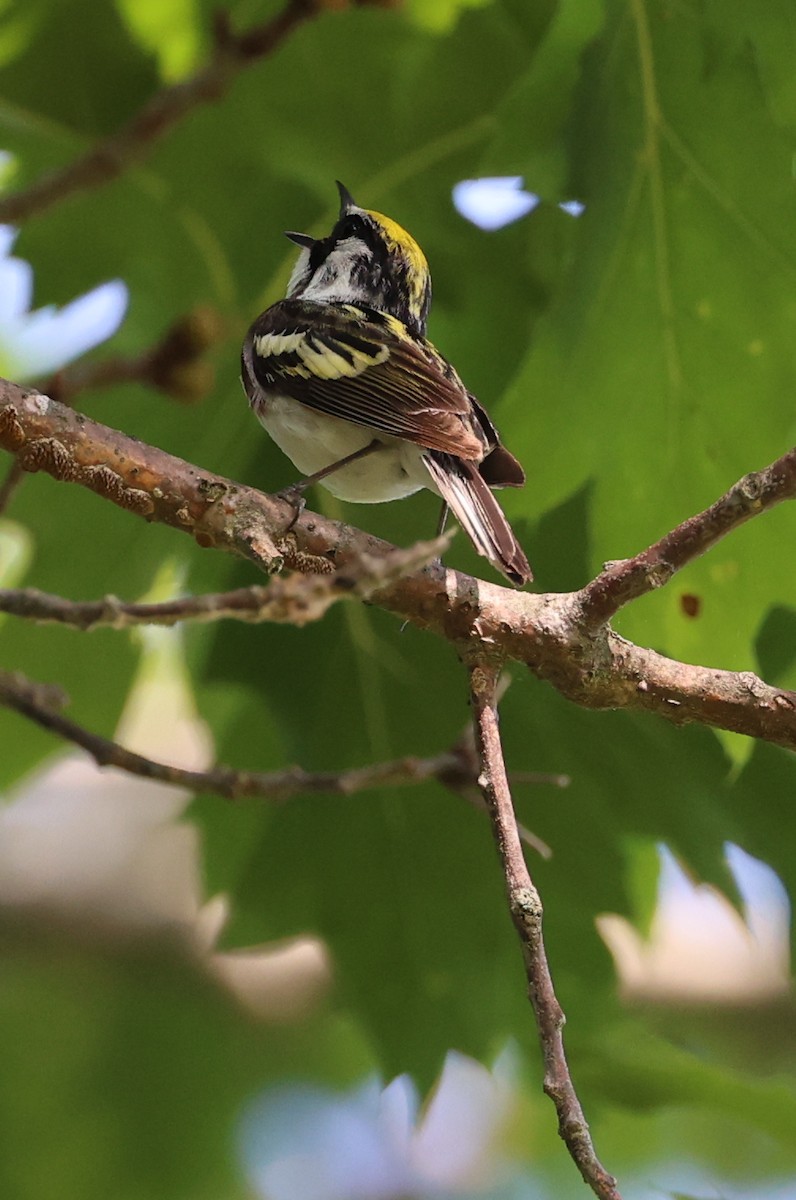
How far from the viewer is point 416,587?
161 cm

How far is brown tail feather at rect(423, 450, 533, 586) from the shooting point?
5.44 ft

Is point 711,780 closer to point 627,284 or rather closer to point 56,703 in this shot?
point 627,284

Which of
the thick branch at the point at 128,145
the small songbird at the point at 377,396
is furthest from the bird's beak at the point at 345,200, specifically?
the thick branch at the point at 128,145

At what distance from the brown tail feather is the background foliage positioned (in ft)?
0.52

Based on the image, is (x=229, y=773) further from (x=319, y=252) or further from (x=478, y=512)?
(x=319, y=252)

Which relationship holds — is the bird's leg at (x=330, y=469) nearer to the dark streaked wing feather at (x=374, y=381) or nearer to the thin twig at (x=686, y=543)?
the dark streaked wing feather at (x=374, y=381)

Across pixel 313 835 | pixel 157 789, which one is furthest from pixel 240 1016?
pixel 313 835

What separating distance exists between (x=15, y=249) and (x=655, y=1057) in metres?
2.08

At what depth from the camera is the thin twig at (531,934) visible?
1186 mm

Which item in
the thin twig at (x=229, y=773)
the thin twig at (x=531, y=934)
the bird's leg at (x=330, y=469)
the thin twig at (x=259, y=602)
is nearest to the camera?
the thin twig at (x=259, y=602)

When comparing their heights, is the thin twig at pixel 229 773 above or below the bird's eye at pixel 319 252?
below

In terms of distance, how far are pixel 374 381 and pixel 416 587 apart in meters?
0.59

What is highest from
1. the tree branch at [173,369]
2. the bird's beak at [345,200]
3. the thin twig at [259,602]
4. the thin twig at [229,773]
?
the bird's beak at [345,200]

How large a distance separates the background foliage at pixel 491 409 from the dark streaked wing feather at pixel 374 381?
0.41ft
